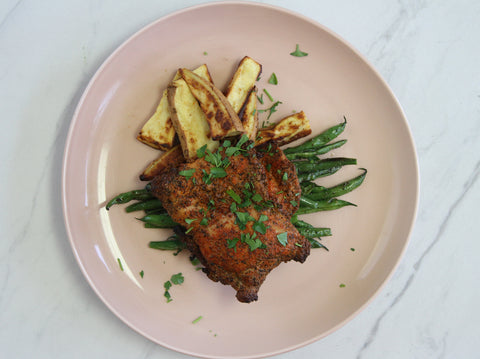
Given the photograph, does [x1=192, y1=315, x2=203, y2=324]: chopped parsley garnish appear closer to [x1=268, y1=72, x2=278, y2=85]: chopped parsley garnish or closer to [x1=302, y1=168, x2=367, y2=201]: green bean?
[x1=302, y1=168, x2=367, y2=201]: green bean

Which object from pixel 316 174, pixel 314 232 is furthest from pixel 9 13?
pixel 314 232

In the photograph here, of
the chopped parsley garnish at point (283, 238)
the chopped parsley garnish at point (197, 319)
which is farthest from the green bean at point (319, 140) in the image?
the chopped parsley garnish at point (197, 319)

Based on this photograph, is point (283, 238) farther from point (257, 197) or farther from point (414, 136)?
point (414, 136)

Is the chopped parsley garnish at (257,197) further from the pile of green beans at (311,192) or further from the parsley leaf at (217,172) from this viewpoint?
the pile of green beans at (311,192)

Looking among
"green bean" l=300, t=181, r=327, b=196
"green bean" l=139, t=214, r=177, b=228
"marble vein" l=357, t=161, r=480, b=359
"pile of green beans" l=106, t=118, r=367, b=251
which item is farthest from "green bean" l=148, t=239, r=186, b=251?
"marble vein" l=357, t=161, r=480, b=359

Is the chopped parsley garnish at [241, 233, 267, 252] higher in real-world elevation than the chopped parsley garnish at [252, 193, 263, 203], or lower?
lower
